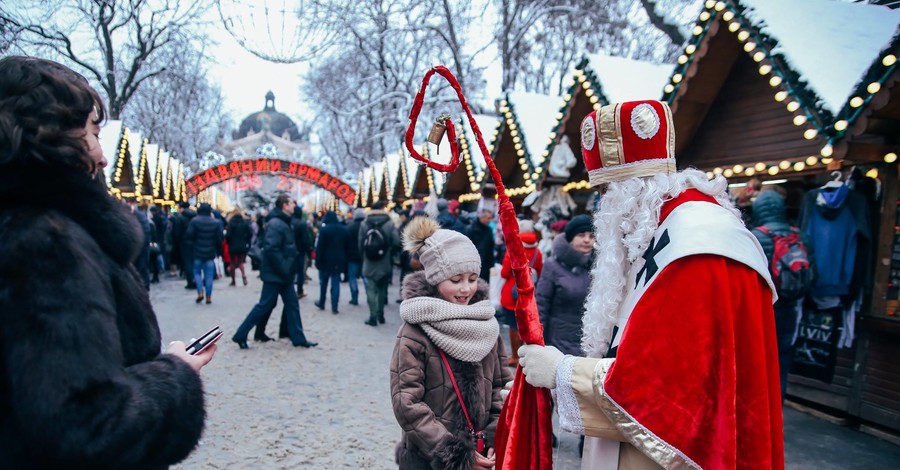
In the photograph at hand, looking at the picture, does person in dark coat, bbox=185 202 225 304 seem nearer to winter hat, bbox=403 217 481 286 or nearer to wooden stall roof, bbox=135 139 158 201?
wooden stall roof, bbox=135 139 158 201

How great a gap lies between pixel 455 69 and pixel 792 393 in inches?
641

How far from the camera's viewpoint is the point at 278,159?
3203 centimetres

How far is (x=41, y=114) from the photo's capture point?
A: 1.45m

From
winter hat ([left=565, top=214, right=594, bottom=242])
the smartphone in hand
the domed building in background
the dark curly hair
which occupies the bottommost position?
the smartphone in hand

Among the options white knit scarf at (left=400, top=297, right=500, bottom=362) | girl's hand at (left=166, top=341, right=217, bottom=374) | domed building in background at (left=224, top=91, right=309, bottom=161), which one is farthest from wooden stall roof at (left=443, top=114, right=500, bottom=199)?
domed building in background at (left=224, top=91, right=309, bottom=161)

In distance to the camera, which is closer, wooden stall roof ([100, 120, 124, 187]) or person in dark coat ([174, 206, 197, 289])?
person in dark coat ([174, 206, 197, 289])

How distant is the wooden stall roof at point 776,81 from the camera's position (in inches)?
195

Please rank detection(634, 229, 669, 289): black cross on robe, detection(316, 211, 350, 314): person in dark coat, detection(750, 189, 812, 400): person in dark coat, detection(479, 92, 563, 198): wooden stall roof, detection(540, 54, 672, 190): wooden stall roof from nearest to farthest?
detection(634, 229, 669, 289): black cross on robe < detection(750, 189, 812, 400): person in dark coat < detection(540, 54, 672, 190): wooden stall roof < detection(479, 92, 563, 198): wooden stall roof < detection(316, 211, 350, 314): person in dark coat

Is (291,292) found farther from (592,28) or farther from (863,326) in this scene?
(592,28)

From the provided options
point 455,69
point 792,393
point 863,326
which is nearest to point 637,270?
point 863,326

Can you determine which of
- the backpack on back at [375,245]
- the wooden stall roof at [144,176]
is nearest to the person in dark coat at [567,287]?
the backpack on back at [375,245]

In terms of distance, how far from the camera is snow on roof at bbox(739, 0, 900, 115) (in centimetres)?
516

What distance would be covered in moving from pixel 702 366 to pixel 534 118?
31.1 feet

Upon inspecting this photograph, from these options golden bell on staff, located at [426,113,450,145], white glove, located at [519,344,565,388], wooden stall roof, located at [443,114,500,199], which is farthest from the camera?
wooden stall roof, located at [443,114,500,199]
